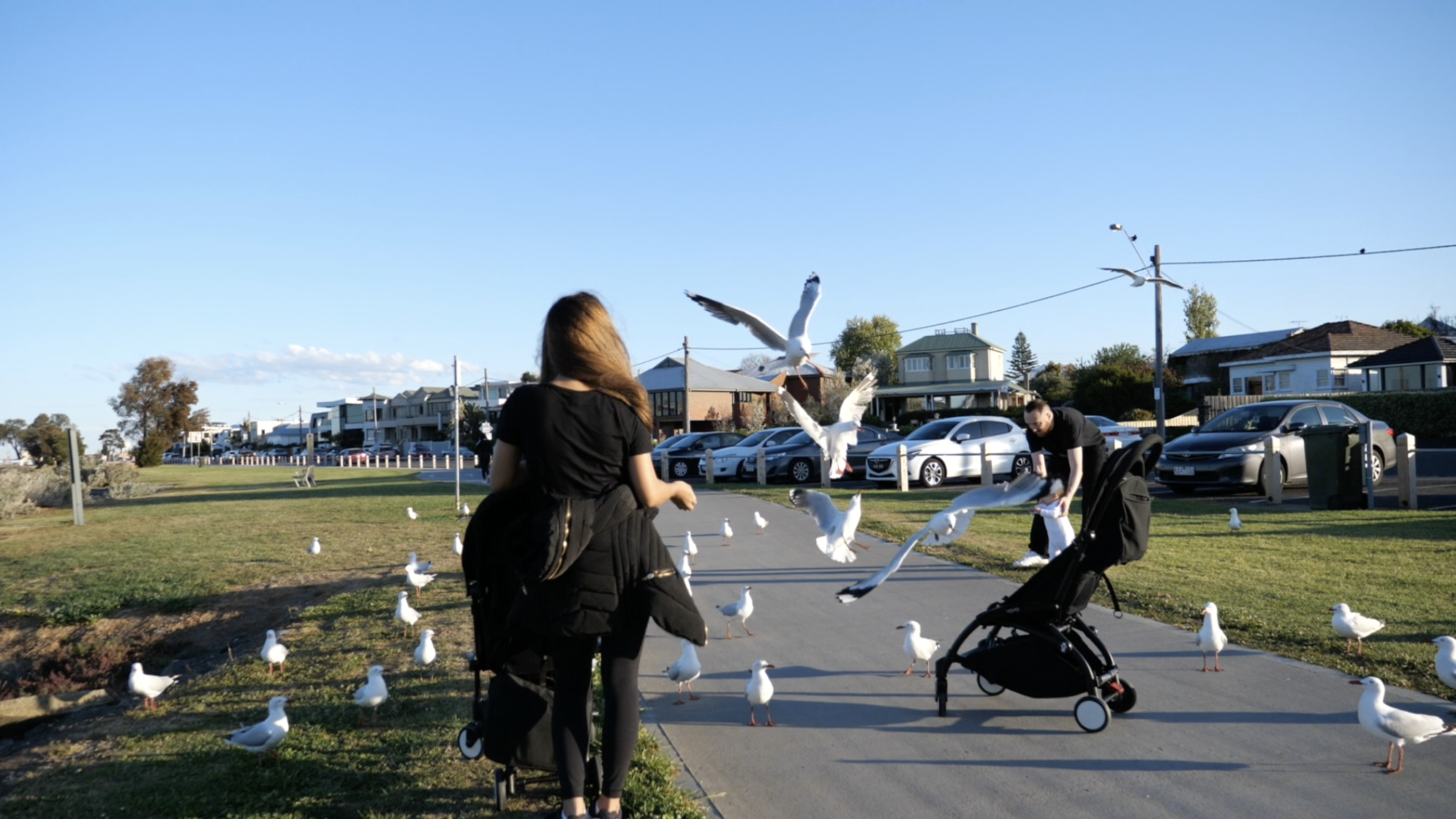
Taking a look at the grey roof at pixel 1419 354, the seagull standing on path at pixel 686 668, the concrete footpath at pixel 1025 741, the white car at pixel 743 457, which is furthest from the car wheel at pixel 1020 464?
the grey roof at pixel 1419 354

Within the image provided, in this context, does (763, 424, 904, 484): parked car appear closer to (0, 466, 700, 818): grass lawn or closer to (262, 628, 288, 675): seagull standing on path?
(0, 466, 700, 818): grass lawn

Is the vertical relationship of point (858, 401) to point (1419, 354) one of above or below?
below

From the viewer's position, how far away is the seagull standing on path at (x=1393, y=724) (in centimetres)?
364

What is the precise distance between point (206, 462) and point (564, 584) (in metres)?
82.2

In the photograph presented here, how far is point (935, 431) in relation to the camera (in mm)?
19703

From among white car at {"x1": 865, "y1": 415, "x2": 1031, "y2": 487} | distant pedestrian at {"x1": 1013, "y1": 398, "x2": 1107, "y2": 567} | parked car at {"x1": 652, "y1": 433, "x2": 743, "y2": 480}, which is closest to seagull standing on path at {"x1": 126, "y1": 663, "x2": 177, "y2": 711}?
distant pedestrian at {"x1": 1013, "y1": 398, "x2": 1107, "y2": 567}

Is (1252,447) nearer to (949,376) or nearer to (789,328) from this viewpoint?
(789,328)

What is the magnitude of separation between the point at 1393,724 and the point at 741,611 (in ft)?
12.6

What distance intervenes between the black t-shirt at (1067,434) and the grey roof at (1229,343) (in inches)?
2387

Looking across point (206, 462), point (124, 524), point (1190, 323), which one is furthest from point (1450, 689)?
point (206, 462)

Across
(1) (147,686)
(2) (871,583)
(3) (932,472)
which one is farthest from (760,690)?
(3) (932,472)

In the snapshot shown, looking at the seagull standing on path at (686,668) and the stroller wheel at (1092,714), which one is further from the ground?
the seagull standing on path at (686,668)

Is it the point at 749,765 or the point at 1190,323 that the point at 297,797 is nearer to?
the point at 749,765

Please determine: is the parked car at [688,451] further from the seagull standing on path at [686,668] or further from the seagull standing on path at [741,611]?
the seagull standing on path at [686,668]
